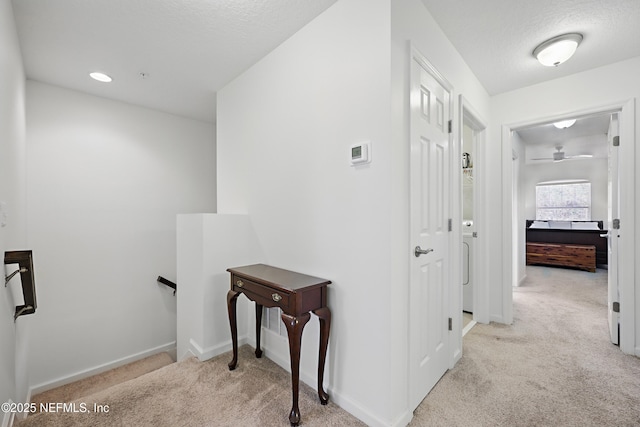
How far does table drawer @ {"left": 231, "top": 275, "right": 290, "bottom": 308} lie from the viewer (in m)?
1.64

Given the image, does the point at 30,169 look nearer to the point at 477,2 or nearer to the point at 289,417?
the point at 289,417

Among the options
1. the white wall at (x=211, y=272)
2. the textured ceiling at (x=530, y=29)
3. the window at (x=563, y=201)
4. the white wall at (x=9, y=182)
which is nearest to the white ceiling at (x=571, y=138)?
the window at (x=563, y=201)

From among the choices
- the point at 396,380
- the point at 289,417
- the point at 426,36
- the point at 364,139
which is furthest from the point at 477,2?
the point at 289,417

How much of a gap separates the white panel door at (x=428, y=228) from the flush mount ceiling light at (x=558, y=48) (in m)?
0.82

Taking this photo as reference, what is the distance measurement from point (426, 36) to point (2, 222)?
2661mm

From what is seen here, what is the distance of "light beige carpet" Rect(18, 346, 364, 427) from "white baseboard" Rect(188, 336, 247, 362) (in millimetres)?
149

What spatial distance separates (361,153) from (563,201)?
767cm

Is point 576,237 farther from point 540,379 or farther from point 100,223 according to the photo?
point 100,223

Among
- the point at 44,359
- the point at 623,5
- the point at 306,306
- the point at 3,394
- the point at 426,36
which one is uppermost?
the point at 623,5

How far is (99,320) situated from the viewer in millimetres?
3045

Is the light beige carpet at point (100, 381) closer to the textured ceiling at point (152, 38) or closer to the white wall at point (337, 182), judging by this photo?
the white wall at point (337, 182)

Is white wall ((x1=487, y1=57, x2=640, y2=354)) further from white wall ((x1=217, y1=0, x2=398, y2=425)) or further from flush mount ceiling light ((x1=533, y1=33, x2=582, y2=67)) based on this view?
white wall ((x1=217, y1=0, x2=398, y2=425))

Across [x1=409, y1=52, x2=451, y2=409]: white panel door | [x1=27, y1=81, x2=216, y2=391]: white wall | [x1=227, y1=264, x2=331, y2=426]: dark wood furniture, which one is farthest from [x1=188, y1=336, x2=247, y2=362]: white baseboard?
[x1=409, y1=52, x2=451, y2=409]: white panel door

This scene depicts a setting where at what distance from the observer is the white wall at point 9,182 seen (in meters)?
1.50
